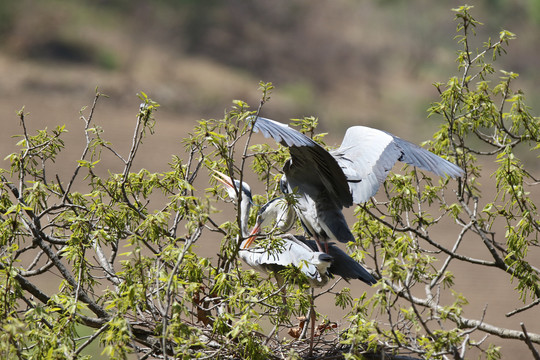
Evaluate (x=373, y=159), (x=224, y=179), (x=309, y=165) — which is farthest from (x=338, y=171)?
(x=224, y=179)

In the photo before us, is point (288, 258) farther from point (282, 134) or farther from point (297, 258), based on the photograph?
point (282, 134)

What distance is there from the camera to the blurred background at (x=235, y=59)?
20.7 m

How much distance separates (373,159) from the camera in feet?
13.3

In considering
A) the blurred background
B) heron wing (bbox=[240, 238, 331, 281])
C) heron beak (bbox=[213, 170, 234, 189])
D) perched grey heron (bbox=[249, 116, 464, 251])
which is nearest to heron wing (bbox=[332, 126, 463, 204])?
perched grey heron (bbox=[249, 116, 464, 251])

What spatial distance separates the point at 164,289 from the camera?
305 centimetres

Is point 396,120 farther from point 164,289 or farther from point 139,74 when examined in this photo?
point 164,289

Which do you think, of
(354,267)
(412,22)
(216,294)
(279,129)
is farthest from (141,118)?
(412,22)

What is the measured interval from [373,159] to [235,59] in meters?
21.0

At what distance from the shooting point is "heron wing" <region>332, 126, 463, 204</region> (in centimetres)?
395

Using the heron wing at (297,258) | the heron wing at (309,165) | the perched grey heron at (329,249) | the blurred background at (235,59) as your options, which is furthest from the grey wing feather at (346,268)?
the blurred background at (235,59)

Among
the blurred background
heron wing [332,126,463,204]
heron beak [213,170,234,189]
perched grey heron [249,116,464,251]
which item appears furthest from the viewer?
the blurred background

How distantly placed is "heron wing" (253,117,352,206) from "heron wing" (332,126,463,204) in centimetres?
8

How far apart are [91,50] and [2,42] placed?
7.89 ft

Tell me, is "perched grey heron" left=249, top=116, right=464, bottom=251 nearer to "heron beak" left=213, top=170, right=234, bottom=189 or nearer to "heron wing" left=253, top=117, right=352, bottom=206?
"heron wing" left=253, top=117, right=352, bottom=206
